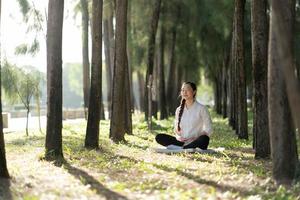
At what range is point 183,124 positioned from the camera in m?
11.6

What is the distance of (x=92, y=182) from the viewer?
782cm

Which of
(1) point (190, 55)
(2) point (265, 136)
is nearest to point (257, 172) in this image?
(2) point (265, 136)

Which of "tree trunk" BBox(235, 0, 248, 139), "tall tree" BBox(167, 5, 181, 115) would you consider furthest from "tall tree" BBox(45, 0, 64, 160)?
"tall tree" BBox(167, 5, 181, 115)

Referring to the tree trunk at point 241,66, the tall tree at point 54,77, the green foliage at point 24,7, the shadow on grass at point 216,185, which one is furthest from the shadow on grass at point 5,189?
the green foliage at point 24,7

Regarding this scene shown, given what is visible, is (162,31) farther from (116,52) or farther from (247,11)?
(116,52)

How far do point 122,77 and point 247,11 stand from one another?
15.2 m

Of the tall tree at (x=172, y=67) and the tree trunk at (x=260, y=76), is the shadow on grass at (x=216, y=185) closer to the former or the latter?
the tree trunk at (x=260, y=76)

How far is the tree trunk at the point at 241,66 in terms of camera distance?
1523 cm

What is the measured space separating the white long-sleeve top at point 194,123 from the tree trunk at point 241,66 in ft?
13.8

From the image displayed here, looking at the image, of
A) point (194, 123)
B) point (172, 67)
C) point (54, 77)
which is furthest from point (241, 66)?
point (172, 67)

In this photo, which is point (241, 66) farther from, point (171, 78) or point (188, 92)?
point (171, 78)

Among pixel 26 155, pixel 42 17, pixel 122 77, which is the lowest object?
pixel 26 155

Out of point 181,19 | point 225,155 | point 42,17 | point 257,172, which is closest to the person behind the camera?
point 257,172

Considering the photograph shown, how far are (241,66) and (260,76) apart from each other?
558 cm
